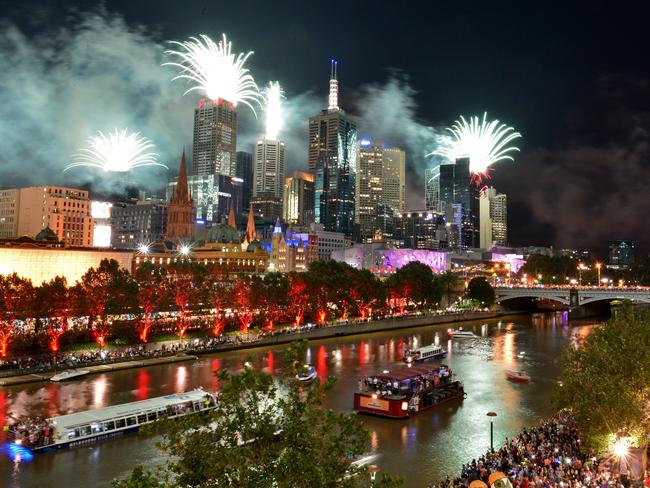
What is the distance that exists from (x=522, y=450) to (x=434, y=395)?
18.4 meters

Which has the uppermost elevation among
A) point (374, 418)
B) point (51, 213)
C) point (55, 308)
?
point (51, 213)

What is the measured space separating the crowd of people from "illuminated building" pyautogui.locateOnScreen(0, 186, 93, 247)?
159 m

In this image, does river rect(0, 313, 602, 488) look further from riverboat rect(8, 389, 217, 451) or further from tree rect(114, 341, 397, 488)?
tree rect(114, 341, 397, 488)

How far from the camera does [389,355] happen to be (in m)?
83.8

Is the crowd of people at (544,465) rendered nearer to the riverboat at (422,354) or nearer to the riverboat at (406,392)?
the riverboat at (406,392)

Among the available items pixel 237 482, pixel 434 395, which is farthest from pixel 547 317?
pixel 237 482

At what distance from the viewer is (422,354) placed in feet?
260

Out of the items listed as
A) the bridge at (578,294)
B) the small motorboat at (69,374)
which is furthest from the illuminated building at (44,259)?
the bridge at (578,294)

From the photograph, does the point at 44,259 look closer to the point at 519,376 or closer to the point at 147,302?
the point at 147,302

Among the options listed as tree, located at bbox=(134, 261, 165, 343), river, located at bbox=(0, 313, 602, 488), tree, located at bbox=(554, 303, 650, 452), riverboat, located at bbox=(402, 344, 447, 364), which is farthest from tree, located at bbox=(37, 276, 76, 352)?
tree, located at bbox=(554, 303, 650, 452)

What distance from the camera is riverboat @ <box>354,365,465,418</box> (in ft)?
164

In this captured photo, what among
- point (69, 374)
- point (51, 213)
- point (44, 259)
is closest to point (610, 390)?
point (69, 374)

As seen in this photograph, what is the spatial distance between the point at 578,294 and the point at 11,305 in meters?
120

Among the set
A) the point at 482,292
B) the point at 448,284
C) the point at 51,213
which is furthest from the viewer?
the point at 51,213
